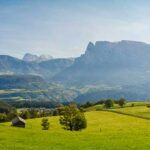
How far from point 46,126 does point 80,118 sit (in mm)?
20564

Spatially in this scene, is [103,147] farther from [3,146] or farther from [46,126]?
[46,126]

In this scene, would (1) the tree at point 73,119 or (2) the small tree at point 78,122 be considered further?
(1) the tree at point 73,119

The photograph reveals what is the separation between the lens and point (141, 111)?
171 metres

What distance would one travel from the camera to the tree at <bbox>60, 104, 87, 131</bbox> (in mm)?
104250

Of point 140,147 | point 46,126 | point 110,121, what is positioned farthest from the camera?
point 110,121

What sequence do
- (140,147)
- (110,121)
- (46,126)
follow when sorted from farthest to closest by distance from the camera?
(110,121) → (46,126) → (140,147)

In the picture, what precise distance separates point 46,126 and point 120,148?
273 ft

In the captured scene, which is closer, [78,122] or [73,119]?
[78,122]

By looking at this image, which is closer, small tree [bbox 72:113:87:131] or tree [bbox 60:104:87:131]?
small tree [bbox 72:113:87:131]

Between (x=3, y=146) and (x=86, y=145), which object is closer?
(x=3, y=146)

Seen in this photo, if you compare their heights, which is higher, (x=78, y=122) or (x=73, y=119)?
(x=73, y=119)

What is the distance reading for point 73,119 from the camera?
344ft

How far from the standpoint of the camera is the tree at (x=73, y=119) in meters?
104

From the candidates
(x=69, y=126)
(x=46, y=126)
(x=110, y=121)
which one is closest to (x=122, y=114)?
(x=110, y=121)
